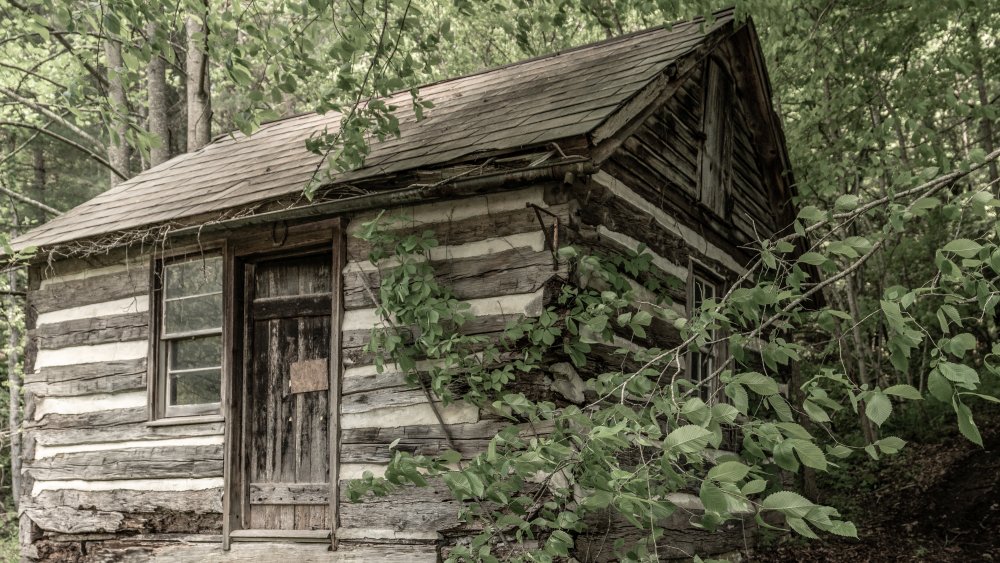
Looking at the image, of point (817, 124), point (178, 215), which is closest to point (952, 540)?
point (817, 124)

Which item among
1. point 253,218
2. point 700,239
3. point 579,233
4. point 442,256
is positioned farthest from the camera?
point 700,239

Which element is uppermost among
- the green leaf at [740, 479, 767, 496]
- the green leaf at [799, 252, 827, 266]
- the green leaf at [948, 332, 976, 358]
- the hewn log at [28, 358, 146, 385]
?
the green leaf at [799, 252, 827, 266]

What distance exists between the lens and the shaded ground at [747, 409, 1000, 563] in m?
9.15

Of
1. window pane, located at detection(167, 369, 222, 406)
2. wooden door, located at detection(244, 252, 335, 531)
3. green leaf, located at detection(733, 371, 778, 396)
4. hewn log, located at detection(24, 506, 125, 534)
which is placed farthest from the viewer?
hewn log, located at detection(24, 506, 125, 534)

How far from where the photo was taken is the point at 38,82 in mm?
14914

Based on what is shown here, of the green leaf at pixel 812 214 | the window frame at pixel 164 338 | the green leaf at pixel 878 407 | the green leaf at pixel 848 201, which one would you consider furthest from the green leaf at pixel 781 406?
the window frame at pixel 164 338

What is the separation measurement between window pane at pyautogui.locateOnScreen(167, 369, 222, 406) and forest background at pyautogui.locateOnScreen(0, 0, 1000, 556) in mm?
2182

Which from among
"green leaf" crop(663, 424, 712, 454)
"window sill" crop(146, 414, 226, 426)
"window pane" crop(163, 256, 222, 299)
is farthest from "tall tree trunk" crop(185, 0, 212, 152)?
"green leaf" crop(663, 424, 712, 454)

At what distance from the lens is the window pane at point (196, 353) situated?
7590mm

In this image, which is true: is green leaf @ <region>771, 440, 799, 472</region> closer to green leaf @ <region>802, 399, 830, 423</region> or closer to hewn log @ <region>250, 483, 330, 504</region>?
green leaf @ <region>802, 399, 830, 423</region>

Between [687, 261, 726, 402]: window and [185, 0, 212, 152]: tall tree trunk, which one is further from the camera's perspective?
[185, 0, 212, 152]: tall tree trunk

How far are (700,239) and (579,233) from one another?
270 cm

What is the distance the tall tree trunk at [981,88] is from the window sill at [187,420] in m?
7.86

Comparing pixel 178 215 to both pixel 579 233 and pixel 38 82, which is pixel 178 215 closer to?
pixel 579 233
